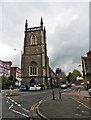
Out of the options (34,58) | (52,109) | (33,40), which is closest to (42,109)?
(52,109)

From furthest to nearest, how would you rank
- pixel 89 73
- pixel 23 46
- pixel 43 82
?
pixel 23 46 < pixel 43 82 < pixel 89 73

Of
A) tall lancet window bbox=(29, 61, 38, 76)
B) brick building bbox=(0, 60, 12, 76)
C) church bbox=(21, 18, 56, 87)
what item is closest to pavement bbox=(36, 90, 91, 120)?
church bbox=(21, 18, 56, 87)

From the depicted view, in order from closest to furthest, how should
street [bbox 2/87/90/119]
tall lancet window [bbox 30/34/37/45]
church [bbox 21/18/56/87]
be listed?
street [bbox 2/87/90/119] → church [bbox 21/18/56/87] → tall lancet window [bbox 30/34/37/45]

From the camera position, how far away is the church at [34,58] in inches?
2810

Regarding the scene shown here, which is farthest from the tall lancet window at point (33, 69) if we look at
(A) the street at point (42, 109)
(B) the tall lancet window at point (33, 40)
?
(A) the street at point (42, 109)

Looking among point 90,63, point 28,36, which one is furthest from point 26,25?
point 90,63

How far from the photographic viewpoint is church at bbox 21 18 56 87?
71375 millimetres

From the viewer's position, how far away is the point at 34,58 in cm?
7331

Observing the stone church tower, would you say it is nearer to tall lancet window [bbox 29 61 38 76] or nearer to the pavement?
tall lancet window [bbox 29 61 38 76]

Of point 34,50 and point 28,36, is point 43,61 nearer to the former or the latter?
point 34,50

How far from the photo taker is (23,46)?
75.1 meters

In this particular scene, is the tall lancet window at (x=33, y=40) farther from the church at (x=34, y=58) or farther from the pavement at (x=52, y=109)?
the pavement at (x=52, y=109)

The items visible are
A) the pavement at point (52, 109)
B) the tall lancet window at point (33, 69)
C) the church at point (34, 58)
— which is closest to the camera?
the pavement at point (52, 109)

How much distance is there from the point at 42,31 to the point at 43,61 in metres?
11.3
